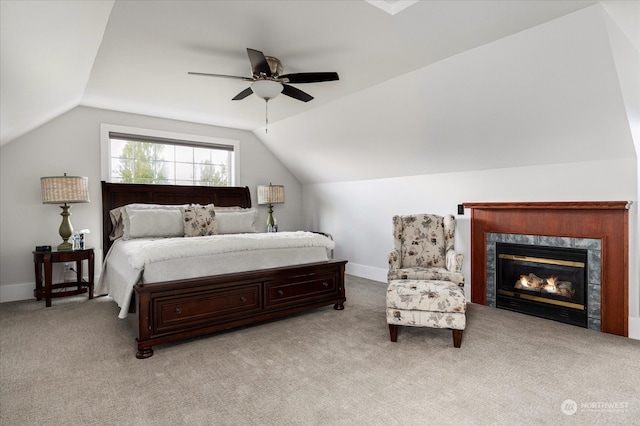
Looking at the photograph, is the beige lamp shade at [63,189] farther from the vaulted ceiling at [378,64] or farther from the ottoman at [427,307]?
the ottoman at [427,307]

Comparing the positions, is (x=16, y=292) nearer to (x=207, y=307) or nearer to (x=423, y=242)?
(x=207, y=307)

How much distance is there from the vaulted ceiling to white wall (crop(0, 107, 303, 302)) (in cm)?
27

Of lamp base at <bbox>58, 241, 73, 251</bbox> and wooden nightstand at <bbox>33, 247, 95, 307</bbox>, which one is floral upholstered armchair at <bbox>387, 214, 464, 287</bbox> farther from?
lamp base at <bbox>58, 241, 73, 251</bbox>

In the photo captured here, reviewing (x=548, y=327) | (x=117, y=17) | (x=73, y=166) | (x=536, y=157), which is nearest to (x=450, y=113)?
(x=536, y=157)

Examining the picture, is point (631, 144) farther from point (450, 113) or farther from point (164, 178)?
point (164, 178)

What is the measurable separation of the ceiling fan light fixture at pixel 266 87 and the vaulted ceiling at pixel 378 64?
0.30 m

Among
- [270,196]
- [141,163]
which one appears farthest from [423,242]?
[141,163]

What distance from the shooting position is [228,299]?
3.16 metres

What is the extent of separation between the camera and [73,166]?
4.63 meters

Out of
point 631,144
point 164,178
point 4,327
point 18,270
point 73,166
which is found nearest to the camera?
point 631,144

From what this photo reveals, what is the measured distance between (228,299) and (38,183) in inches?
123

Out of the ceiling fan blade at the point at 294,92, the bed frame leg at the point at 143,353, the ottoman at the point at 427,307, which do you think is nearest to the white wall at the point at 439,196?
the ottoman at the point at 427,307

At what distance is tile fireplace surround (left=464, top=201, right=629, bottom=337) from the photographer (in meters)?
3.14

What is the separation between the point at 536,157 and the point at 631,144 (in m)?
0.74
